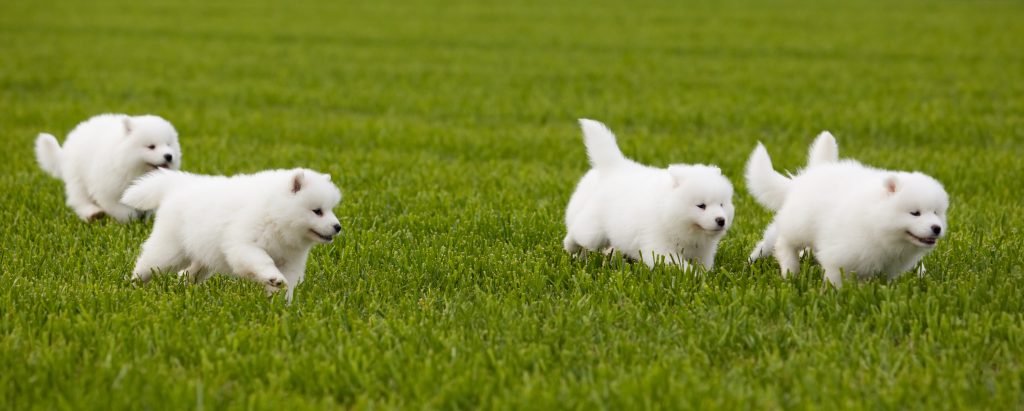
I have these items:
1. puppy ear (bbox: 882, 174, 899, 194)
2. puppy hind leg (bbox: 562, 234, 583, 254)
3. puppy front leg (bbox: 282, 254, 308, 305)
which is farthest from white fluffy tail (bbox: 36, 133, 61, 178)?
puppy ear (bbox: 882, 174, 899, 194)

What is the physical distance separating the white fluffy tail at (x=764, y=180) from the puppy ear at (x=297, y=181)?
2760 mm

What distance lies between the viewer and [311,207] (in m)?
5.41

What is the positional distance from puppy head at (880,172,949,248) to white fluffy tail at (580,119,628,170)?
186 centimetres

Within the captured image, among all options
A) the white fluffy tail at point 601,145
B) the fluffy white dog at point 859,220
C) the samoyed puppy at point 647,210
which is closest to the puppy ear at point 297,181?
the samoyed puppy at point 647,210

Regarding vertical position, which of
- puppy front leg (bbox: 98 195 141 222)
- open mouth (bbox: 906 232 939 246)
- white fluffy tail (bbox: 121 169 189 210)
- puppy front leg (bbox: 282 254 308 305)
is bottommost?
puppy front leg (bbox: 98 195 141 222)

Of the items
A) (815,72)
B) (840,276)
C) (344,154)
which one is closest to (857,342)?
(840,276)

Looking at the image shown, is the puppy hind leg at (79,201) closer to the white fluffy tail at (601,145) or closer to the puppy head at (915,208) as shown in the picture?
the white fluffy tail at (601,145)

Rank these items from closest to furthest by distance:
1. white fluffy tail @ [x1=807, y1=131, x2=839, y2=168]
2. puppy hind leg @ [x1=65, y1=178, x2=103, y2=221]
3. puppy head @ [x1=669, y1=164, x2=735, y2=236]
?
puppy head @ [x1=669, y1=164, x2=735, y2=236]
white fluffy tail @ [x1=807, y1=131, x2=839, y2=168]
puppy hind leg @ [x1=65, y1=178, x2=103, y2=221]

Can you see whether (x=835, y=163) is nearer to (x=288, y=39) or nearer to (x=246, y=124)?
(x=246, y=124)

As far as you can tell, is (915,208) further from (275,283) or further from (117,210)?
(117,210)

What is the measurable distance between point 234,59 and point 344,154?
37.0 ft

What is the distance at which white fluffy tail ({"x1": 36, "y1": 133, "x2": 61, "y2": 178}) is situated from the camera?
8.63 m

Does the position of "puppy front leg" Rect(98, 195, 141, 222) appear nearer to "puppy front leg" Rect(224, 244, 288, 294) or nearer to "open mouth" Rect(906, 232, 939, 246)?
"puppy front leg" Rect(224, 244, 288, 294)

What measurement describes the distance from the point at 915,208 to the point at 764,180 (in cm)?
132
